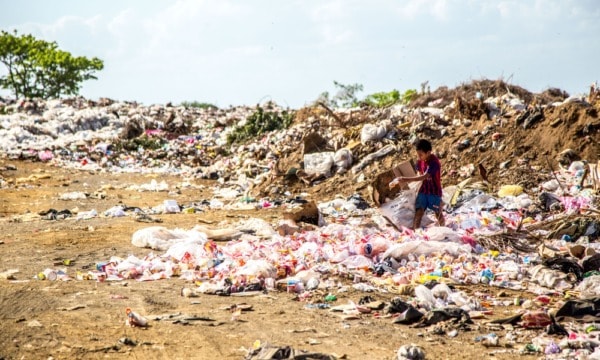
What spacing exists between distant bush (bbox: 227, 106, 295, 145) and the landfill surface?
5.70 feet

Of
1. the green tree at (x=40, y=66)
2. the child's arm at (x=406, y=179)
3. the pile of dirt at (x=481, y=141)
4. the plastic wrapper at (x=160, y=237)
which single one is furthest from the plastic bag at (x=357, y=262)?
the green tree at (x=40, y=66)

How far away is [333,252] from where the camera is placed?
6.34m

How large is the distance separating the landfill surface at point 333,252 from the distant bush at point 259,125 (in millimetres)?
1738

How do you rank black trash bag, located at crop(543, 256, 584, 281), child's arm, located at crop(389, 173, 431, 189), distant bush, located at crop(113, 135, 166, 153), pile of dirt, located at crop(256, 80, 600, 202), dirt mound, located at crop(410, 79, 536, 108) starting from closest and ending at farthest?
black trash bag, located at crop(543, 256, 584, 281), child's arm, located at crop(389, 173, 431, 189), pile of dirt, located at crop(256, 80, 600, 202), dirt mound, located at crop(410, 79, 536, 108), distant bush, located at crop(113, 135, 166, 153)

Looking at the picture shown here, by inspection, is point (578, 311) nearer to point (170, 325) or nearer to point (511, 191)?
point (170, 325)

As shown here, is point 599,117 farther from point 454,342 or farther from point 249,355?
point 249,355

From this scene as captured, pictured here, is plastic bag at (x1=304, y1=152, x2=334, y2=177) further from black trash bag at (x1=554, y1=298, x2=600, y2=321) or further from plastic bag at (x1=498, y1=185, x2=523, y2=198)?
black trash bag at (x1=554, y1=298, x2=600, y2=321)

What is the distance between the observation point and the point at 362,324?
15.4 ft

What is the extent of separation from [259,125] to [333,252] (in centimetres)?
1143

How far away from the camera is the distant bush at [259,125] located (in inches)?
666

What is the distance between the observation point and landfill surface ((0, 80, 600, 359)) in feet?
14.3

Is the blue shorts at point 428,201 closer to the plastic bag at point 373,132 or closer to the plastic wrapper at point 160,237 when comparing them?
the plastic wrapper at point 160,237

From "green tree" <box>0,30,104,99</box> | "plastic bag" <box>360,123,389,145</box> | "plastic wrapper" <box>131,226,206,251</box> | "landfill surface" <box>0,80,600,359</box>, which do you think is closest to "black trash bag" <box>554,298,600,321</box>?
"landfill surface" <box>0,80,600,359</box>

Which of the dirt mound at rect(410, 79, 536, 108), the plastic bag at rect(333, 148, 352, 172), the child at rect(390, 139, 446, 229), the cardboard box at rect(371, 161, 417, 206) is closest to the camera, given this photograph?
the child at rect(390, 139, 446, 229)
